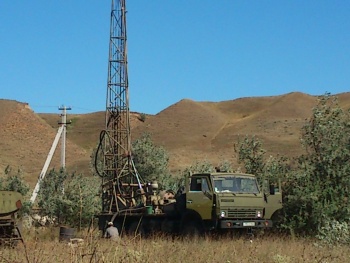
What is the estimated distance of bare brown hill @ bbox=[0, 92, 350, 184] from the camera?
242ft

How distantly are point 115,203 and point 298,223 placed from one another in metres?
7.84

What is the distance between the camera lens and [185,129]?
339ft

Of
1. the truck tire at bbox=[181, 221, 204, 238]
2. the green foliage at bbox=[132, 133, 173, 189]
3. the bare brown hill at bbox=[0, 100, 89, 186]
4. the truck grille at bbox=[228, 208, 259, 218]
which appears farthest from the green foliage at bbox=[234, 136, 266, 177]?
the bare brown hill at bbox=[0, 100, 89, 186]

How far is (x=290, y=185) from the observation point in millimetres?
21875

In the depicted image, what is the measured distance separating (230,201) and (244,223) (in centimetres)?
75

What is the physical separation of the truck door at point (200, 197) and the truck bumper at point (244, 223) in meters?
0.51

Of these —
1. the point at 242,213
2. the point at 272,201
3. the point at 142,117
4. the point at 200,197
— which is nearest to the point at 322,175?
the point at 272,201

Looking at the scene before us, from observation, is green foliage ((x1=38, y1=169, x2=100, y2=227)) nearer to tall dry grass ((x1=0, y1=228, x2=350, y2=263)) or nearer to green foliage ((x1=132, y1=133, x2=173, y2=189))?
green foliage ((x1=132, y1=133, x2=173, y2=189))

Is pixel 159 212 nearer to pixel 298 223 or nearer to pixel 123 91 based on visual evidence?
pixel 298 223

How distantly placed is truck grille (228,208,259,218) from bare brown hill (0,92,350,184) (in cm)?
4119

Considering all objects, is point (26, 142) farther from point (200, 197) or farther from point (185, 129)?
point (200, 197)

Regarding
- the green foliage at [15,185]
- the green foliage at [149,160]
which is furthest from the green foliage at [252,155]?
the green foliage at [149,160]

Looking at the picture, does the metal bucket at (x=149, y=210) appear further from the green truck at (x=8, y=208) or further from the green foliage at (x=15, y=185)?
the green foliage at (x=15, y=185)

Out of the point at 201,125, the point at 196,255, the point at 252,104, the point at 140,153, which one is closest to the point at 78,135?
the point at 201,125
